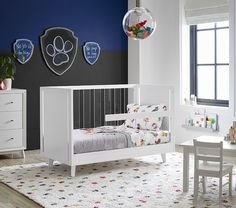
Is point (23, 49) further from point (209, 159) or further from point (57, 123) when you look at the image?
point (209, 159)

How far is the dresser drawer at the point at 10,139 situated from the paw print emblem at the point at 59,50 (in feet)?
4.05

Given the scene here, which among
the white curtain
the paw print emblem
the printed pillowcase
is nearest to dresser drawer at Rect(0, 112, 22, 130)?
the paw print emblem

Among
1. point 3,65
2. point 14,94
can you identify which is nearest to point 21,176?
point 14,94

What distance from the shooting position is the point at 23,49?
681 cm

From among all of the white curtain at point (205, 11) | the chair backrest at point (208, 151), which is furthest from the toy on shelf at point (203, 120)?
the chair backrest at point (208, 151)

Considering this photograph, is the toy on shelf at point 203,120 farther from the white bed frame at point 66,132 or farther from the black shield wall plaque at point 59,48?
the black shield wall plaque at point 59,48

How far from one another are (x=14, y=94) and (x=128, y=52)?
217cm

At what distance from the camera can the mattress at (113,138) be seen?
5.43 meters

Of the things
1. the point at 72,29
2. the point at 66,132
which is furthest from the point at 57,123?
the point at 72,29

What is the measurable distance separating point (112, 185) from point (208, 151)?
113 centimetres

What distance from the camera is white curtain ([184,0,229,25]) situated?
6727 mm

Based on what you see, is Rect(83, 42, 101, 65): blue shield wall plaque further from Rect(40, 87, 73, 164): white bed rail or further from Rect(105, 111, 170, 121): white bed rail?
Rect(105, 111, 170, 121): white bed rail

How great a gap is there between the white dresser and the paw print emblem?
88 cm

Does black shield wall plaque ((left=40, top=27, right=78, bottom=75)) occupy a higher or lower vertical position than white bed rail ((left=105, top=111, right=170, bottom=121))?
higher
